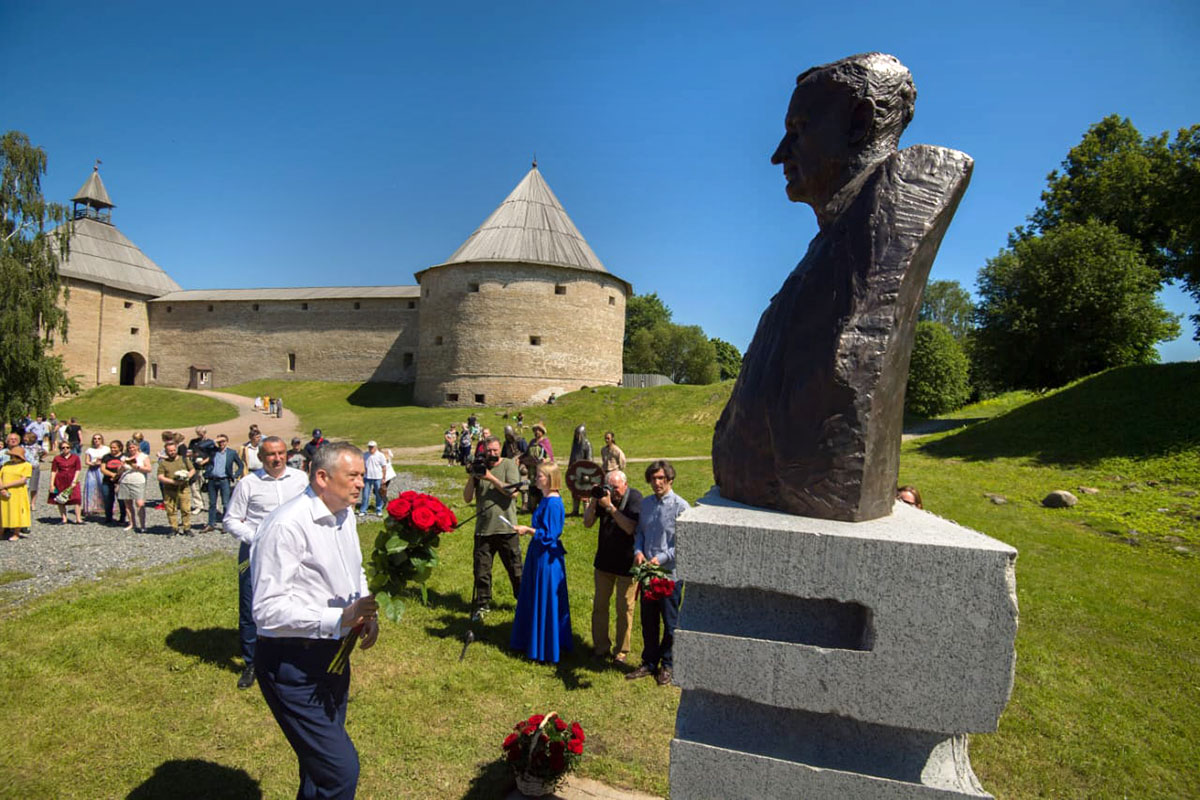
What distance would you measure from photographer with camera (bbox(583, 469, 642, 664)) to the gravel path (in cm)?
597

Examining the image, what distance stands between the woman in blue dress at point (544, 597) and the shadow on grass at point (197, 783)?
87.1 inches

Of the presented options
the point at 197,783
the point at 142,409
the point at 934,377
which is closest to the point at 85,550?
the point at 197,783

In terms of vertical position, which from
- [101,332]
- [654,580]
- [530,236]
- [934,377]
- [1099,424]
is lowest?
[654,580]

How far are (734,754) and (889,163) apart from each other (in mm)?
2106

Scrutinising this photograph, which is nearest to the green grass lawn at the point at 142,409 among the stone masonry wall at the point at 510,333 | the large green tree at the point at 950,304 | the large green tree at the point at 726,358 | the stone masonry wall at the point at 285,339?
the stone masonry wall at the point at 285,339

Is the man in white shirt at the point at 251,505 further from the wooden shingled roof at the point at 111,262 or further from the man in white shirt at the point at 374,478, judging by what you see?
the wooden shingled roof at the point at 111,262

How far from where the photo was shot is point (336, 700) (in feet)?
Result: 8.78

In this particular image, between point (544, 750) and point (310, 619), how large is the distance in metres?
1.61

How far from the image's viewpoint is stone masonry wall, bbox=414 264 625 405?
3166 centimetres

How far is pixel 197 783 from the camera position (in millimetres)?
3580

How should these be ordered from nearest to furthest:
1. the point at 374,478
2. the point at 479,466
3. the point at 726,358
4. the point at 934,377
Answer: the point at 479,466 < the point at 374,478 < the point at 934,377 < the point at 726,358

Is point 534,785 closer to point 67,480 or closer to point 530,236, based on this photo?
point 67,480

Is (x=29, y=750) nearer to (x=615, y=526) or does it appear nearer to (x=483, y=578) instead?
(x=483, y=578)

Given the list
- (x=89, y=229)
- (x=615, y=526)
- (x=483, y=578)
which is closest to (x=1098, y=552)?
(x=615, y=526)
